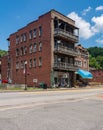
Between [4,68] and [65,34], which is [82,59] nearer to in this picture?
[65,34]

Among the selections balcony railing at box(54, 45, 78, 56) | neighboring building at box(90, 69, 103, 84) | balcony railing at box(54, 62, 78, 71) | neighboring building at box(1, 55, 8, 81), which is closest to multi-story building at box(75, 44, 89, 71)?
balcony railing at box(54, 45, 78, 56)

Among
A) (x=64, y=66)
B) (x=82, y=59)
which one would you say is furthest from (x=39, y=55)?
(x=82, y=59)

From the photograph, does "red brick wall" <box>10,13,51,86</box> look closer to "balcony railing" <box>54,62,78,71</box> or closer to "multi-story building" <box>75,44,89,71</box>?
"balcony railing" <box>54,62,78,71</box>

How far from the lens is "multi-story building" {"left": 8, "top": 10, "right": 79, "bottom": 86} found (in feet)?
167

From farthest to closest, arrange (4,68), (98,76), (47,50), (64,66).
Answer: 1. (98,76)
2. (4,68)
3. (64,66)
4. (47,50)

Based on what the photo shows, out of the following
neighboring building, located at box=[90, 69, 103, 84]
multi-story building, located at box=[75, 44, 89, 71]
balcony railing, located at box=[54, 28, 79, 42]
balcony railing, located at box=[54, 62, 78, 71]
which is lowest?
neighboring building, located at box=[90, 69, 103, 84]

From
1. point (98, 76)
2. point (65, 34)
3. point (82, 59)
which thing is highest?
point (65, 34)

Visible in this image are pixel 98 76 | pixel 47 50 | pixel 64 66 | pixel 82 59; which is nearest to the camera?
pixel 47 50

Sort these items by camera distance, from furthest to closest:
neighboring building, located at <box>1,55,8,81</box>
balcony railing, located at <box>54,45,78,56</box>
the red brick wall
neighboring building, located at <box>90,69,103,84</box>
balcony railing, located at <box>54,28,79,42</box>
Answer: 1. neighboring building, located at <box>90,69,103,84</box>
2. neighboring building, located at <box>1,55,8,81</box>
3. balcony railing, located at <box>54,45,78,56</box>
4. the red brick wall
5. balcony railing, located at <box>54,28,79,42</box>

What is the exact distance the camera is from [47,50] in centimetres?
5147

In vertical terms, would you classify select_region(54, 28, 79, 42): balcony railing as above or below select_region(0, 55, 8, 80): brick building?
above

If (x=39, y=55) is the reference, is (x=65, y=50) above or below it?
above

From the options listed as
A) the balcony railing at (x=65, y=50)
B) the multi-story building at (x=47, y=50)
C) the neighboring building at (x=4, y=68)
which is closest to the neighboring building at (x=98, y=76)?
the multi-story building at (x=47, y=50)

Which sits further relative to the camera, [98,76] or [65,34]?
[98,76]
